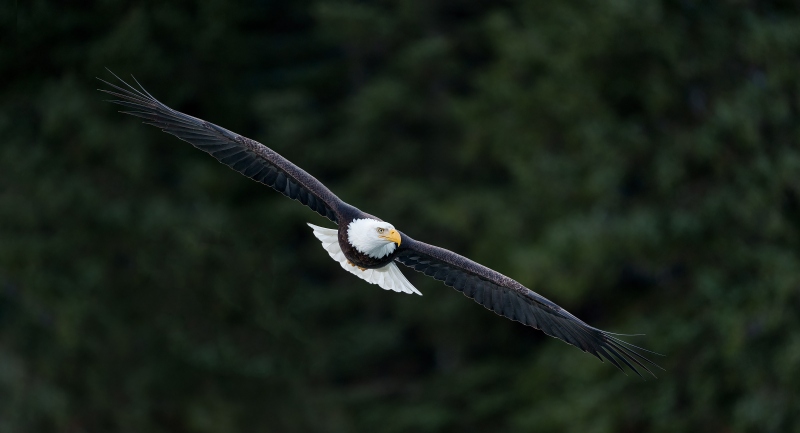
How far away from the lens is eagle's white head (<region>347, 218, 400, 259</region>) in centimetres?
788

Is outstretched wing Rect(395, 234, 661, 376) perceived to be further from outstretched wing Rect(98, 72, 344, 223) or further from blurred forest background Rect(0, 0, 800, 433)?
blurred forest background Rect(0, 0, 800, 433)

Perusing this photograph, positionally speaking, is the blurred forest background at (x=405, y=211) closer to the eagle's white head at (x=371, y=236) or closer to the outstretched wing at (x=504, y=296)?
the outstretched wing at (x=504, y=296)

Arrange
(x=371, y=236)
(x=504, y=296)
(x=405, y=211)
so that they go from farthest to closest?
(x=405, y=211) → (x=504, y=296) → (x=371, y=236)

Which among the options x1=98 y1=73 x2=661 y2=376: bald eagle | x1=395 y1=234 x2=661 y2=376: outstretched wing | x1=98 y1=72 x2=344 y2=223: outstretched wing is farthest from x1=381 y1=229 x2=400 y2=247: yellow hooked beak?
x1=98 y1=72 x2=344 y2=223: outstretched wing

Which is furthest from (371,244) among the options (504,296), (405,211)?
(405,211)

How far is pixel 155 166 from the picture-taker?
1809 centimetres

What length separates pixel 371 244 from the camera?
7.89 m

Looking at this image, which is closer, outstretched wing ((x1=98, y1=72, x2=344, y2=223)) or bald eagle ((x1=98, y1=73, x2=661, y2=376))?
outstretched wing ((x1=98, y1=72, x2=344, y2=223))

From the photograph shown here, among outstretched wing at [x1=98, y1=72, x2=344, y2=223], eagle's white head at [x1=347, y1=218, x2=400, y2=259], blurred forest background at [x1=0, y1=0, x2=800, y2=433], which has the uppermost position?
blurred forest background at [x1=0, y1=0, x2=800, y2=433]

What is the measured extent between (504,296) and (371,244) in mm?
1062

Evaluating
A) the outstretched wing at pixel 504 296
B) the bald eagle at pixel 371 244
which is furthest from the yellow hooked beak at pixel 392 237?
the outstretched wing at pixel 504 296

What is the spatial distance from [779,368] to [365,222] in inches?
289

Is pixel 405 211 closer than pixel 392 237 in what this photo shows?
No

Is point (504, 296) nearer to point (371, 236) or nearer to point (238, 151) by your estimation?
point (371, 236)
